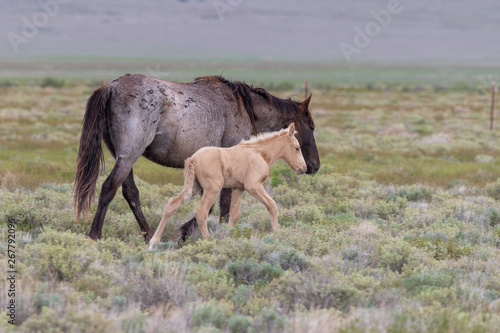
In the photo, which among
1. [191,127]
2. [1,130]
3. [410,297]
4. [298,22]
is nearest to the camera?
[410,297]

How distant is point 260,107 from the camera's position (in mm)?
8930

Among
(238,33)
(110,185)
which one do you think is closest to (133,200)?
(110,185)

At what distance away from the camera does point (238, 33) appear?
534 feet

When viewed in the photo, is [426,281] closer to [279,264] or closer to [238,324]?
[279,264]

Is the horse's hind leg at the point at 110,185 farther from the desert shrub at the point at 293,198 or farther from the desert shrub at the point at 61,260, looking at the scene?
the desert shrub at the point at 293,198

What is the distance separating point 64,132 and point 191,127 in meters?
15.8

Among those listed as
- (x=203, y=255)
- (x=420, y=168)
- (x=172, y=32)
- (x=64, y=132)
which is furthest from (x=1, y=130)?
(x=172, y=32)

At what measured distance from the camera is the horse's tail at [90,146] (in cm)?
730

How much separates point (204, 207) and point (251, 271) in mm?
1422

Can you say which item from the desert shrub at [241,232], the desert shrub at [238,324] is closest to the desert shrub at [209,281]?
the desert shrub at [238,324]

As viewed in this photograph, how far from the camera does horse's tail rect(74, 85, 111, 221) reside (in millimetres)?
7297

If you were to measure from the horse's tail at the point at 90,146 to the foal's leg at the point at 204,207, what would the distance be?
128cm

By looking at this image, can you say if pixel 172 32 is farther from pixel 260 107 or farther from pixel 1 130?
pixel 260 107

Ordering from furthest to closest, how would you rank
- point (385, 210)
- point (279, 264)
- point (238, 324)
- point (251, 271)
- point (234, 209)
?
1. point (385, 210)
2. point (234, 209)
3. point (279, 264)
4. point (251, 271)
5. point (238, 324)
